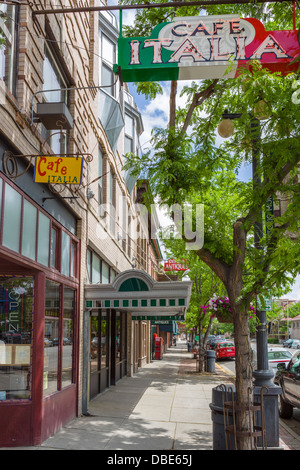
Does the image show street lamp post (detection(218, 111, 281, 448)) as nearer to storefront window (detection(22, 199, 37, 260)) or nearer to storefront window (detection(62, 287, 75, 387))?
storefront window (detection(22, 199, 37, 260))

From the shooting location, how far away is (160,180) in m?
7.57

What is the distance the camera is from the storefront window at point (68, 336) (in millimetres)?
9883

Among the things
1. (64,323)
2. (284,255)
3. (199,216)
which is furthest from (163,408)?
(284,255)

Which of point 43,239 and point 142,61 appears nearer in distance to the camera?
point 142,61

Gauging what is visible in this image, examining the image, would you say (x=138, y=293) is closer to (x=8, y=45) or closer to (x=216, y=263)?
(x=216, y=263)

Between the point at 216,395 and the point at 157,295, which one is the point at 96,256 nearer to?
the point at 157,295

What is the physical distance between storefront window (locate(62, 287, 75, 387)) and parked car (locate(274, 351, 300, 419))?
196 inches

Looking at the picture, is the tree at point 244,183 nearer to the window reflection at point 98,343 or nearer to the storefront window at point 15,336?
the storefront window at point 15,336

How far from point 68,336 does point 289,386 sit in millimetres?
5267

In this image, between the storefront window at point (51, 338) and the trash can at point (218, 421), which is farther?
the storefront window at point (51, 338)

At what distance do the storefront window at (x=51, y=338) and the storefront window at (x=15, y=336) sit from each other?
21.4 inches

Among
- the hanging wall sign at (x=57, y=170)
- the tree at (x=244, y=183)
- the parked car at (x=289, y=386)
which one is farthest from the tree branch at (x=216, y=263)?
the parked car at (x=289, y=386)

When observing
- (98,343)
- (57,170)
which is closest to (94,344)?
(98,343)

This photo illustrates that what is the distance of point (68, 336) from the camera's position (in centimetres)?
1023
